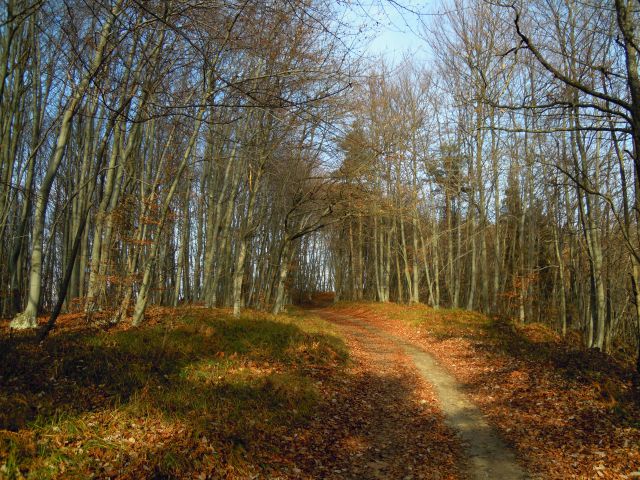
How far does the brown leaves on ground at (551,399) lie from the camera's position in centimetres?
499

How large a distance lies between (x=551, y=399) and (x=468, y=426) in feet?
5.87

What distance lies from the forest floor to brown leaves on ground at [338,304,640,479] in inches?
1.2

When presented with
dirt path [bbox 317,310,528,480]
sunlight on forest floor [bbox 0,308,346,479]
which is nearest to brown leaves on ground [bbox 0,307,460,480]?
sunlight on forest floor [bbox 0,308,346,479]

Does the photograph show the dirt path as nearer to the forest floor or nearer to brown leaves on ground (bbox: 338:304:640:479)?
the forest floor

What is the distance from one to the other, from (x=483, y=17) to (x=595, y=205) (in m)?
8.68

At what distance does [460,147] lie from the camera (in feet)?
66.9

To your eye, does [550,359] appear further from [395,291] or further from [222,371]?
[395,291]

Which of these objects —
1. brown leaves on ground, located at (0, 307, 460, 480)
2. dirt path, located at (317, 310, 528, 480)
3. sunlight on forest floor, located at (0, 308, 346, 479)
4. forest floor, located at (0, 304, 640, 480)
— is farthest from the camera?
dirt path, located at (317, 310, 528, 480)

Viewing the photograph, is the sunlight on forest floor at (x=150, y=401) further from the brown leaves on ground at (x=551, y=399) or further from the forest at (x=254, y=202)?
the brown leaves on ground at (x=551, y=399)

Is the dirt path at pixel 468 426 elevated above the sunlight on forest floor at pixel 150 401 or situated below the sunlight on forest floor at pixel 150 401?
below

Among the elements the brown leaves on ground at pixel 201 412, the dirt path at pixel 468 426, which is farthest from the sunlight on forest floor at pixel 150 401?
the dirt path at pixel 468 426

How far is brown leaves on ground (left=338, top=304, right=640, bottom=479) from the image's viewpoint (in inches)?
197

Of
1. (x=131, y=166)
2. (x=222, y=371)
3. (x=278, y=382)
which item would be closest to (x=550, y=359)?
(x=278, y=382)

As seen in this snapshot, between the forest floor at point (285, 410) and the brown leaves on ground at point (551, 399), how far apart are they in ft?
0.10
